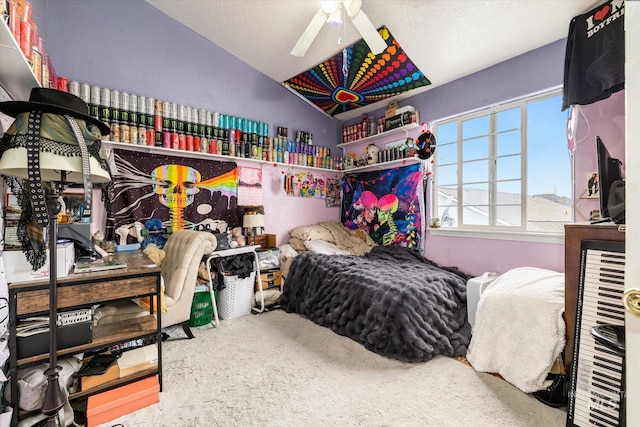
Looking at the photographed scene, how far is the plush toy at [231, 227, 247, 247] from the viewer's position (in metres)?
3.19

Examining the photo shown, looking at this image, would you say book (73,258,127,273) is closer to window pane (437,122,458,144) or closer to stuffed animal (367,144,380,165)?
stuffed animal (367,144,380,165)

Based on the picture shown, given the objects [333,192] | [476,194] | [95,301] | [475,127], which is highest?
[475,127]

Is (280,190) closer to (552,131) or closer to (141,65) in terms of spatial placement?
(141,65)

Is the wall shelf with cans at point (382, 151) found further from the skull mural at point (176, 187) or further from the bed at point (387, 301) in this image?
the skull mural at point (176, 187)

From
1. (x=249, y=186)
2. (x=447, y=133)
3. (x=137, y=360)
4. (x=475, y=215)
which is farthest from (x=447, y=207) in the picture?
(x=137, y=360)

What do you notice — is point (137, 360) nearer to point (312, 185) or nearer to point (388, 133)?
point (312, 185)

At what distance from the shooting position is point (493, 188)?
112 inches

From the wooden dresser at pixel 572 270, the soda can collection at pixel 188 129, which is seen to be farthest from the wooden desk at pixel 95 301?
the wooden dresser at pixel 572 270

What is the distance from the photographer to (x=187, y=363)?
80.4 inches

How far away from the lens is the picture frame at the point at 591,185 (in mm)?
2123

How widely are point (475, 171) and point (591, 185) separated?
0.96 metres

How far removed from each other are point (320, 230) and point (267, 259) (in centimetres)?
87

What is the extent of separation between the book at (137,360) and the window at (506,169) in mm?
2957

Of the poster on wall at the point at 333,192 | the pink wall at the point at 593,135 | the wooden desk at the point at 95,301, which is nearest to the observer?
the wooden desk at the point at 95,301
